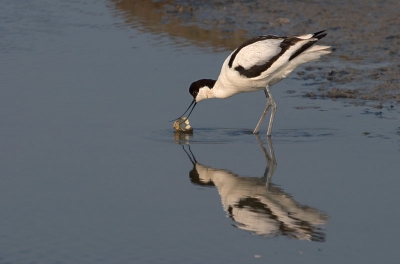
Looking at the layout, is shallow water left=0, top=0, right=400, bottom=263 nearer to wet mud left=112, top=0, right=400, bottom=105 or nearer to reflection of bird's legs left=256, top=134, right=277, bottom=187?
reflection of bird's legs left=256, top=134, right=277, bottom=187

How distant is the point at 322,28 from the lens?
10344 mm

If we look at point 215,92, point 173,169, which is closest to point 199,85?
point 215,92

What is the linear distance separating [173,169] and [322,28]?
4.81 meters

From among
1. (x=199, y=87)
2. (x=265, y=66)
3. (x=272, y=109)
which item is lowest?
(x=272, y=109)

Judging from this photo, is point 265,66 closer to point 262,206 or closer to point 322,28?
point 262,206

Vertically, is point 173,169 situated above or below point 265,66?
below

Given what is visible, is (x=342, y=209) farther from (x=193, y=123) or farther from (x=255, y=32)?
(x=255, y=32)

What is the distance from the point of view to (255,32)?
10.4 meters

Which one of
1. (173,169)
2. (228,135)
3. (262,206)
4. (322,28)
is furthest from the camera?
(322,28)

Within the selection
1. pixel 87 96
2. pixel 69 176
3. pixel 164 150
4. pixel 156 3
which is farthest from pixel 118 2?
pixel 69 176

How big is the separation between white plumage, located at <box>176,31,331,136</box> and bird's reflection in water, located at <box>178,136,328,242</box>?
1094 mm

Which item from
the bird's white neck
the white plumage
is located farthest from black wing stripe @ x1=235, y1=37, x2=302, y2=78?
the bird's white neck

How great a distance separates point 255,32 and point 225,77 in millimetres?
3176

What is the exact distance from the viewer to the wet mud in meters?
8.39
